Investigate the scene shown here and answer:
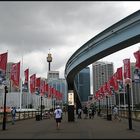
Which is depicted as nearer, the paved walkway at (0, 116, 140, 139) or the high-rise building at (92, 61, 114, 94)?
the paved walkway at (0, 116, 140, 139)

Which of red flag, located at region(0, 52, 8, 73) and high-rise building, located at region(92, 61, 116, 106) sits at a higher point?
high-rise building, located at region(92, 61, 116, 106)

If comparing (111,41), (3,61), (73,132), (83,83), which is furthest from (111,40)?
(83,83)

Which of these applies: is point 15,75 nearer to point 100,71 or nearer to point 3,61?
point 3,61

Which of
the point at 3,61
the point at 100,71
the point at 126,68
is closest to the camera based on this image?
the point at 3,61

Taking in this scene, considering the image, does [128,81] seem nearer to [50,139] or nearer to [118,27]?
[118,27]

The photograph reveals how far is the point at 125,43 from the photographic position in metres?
19.2

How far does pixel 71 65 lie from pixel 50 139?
15.4m

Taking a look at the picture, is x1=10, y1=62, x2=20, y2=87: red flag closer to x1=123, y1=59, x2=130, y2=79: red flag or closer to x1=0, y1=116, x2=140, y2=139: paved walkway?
x1=0, y1=116, x2=140, y2=139: paved walkway

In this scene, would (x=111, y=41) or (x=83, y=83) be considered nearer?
(x=111, y=41)

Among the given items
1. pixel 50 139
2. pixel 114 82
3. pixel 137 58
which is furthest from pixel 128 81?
pixel 114 82

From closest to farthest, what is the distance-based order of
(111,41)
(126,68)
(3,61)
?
1. (111,41)
2. (3,61)
3. (126,68)

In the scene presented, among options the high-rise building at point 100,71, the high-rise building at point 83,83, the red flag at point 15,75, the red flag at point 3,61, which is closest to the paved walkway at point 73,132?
the red flag at point 3,61

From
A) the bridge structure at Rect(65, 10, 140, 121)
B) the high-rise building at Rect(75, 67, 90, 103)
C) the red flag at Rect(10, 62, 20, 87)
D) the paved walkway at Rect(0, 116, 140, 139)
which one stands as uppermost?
the high-rise building at Rect(75, 67, 90, 103)

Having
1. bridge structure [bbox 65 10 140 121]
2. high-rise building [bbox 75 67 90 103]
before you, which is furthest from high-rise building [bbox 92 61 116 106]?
bridge structure [bbox 65 10 140 121]
